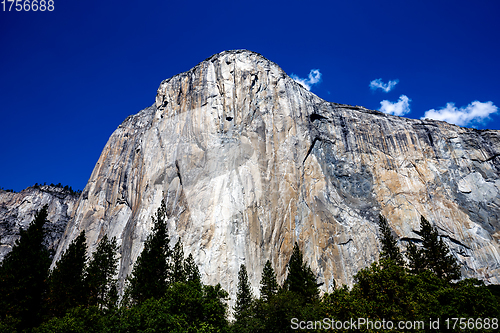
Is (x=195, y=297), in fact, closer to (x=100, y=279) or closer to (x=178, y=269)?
(x=178, y=269)

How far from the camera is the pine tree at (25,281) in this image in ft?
89.4

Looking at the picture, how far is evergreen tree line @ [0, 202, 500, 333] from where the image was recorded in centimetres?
1850

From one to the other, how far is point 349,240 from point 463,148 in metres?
32.5

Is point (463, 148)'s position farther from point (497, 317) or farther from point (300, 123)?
point (497, 317)

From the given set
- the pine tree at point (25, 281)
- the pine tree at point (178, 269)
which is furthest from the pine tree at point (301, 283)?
the pine tree at point (25, 281)

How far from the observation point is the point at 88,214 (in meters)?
64.2

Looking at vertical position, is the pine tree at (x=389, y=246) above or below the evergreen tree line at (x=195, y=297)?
above

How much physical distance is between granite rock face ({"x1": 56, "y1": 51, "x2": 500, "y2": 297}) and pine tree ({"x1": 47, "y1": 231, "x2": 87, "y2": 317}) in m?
12.1

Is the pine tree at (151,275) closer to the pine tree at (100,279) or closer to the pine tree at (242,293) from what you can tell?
the pine tree at (100,279)

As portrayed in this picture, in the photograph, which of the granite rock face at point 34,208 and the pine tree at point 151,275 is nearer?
the pine tree at point 151,275

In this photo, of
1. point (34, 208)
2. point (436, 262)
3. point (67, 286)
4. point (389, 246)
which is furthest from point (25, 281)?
point (34, 208)

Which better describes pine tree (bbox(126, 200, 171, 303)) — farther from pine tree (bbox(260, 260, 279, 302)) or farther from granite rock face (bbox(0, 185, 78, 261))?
granite rock face (bbox(0, 185, 78, 261))

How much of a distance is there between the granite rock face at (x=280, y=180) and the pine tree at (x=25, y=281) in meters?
17.9

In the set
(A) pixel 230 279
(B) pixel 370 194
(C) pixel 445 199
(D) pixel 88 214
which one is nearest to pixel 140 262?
(A) pixel 230 279
